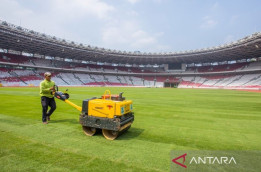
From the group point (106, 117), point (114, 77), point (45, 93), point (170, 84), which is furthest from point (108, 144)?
point (170, 84)

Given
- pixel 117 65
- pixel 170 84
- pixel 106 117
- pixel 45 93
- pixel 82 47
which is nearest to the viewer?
pixel 106 117

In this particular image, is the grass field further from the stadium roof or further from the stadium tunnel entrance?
the stadium tunnel entrance

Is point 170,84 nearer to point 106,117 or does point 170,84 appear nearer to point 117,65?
point 117,65

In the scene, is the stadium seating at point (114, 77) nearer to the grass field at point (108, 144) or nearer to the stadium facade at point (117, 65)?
the stadium facade at point (117, 65)

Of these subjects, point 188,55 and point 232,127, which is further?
point 188,55

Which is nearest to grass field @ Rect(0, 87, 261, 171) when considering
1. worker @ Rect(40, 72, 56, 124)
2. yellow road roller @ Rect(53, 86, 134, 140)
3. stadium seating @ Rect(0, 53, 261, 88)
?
yellow road roller @ Rect(53, 86, 134, 140)

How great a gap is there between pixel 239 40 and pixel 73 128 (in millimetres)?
53034

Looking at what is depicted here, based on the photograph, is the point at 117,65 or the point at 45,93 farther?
the point at 117,65

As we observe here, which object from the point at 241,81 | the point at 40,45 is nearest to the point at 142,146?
the point at 40,45

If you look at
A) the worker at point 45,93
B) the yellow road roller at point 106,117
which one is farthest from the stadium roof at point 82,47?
the yellow road roller at point 106,117

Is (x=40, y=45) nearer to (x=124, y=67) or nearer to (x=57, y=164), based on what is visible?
(x=124, y=67)

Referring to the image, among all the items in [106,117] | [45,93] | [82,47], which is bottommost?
[106,117]

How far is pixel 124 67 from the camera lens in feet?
260

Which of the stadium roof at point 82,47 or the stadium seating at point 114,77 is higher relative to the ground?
the stadium roof at point 82,47
